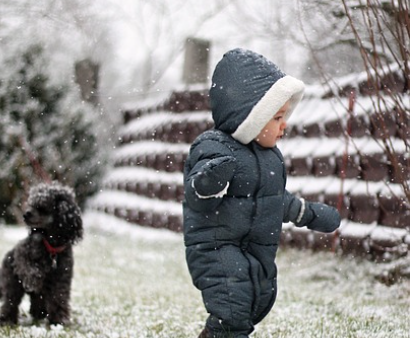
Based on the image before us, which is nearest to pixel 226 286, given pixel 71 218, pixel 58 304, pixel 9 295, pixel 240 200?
pixel 240 200

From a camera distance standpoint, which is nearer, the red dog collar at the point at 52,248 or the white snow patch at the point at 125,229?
the red dog collar at the point at 52,248

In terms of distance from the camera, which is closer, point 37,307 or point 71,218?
point 71,218

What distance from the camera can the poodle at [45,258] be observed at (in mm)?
4094

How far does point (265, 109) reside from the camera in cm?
297

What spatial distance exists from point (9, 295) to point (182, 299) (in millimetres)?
1591

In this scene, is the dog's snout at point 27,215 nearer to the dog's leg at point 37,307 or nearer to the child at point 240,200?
the dog's leg at point 37,307

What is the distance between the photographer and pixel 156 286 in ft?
20.2

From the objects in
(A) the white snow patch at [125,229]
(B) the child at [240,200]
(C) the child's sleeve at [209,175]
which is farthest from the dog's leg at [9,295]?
(A) the white snow patch at [125,229]

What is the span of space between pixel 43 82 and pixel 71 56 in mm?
617

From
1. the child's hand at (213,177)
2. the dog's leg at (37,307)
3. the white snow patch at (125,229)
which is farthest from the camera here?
the white snow patch at (125,229)

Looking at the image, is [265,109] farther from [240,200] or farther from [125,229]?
[125,229]

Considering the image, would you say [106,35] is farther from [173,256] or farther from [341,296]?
[341,296]

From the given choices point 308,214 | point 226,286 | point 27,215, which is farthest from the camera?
point 27,215

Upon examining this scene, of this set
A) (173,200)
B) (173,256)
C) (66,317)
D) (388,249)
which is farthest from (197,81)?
(66,317)
